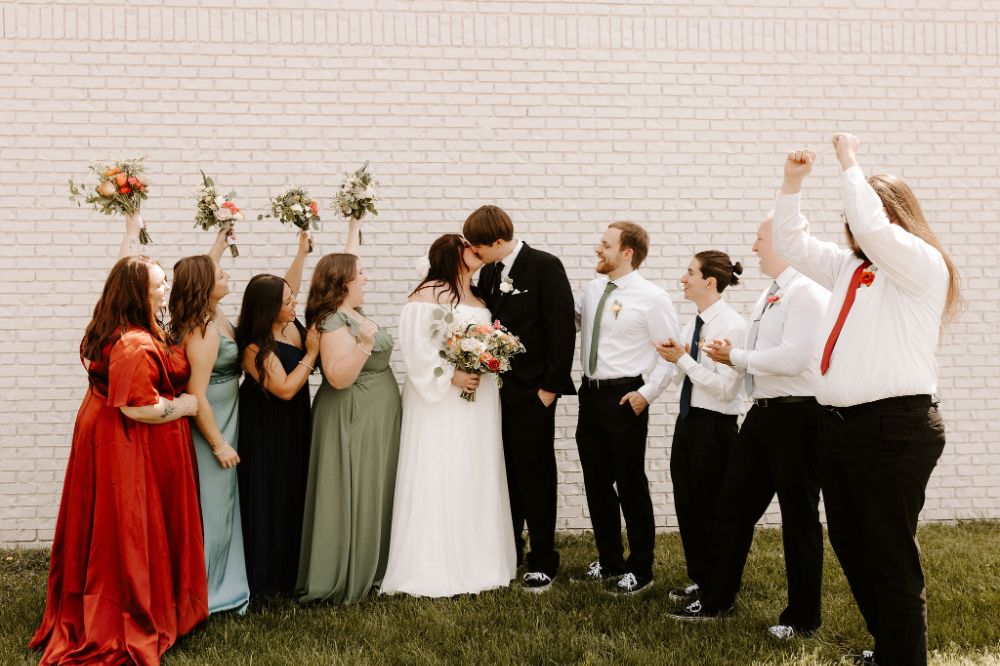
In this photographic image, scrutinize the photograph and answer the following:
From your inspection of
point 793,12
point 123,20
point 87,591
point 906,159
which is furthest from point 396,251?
point 906,159

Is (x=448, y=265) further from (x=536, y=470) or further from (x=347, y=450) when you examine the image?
→ (x=536, y=470)

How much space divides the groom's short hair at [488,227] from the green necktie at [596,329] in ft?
2.43

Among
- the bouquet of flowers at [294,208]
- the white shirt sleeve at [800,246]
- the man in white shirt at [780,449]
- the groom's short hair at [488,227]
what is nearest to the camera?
the white shirt sleeve at [800,246]

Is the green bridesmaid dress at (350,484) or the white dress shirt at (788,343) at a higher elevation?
the white dress shirt at (788,343)

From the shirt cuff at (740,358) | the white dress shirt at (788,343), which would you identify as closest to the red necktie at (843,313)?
the white dress shirt at (788,343)

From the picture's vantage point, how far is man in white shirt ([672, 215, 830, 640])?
422cm

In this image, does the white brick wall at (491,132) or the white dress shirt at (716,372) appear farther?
the white brick wall at (491,132)

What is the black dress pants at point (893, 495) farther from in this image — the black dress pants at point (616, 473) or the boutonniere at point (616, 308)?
the boutonniere at point (616, 308)

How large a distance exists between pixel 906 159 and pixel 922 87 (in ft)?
2.07

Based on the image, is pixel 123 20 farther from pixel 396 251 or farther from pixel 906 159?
pixel 906 159

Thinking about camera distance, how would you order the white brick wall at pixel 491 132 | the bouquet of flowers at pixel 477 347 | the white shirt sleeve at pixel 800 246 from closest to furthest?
the white shirt sleeve at pixel 800 246
the bouquet of flowers at pixel 477 347
the white brick wall at pixel 491 132

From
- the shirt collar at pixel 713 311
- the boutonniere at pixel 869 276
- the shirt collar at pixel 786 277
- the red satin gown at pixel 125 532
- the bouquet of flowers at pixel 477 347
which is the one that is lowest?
the red satin gown at pixel 125 532

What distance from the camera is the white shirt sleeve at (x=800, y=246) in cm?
380

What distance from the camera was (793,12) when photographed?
6.87 m
